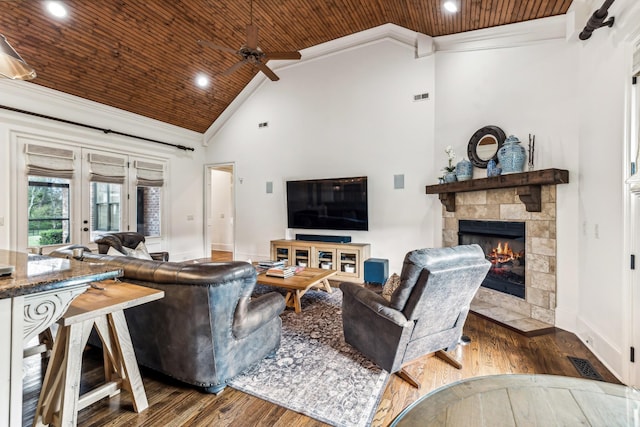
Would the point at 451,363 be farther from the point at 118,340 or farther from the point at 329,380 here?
the point at 118,340

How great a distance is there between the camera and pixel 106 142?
5.58 m

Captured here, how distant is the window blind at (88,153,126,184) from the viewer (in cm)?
537

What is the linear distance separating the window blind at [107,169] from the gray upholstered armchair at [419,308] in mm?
5379

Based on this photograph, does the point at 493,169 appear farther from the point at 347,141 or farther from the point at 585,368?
the point at 347,141

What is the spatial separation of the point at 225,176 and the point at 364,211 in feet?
17.4

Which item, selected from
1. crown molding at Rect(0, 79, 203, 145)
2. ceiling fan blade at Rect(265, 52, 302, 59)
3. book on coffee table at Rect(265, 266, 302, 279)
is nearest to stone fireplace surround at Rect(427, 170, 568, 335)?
book on coffee table at Rect(265, 266, 302, 279)

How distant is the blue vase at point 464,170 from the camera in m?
3.93

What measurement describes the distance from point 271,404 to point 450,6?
14.5 feet

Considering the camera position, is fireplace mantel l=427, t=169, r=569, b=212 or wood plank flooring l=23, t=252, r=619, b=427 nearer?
wood plank flooring l=23, t=252, r=619, b=427

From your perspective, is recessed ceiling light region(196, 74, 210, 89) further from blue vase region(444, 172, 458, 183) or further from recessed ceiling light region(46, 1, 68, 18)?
blue vase region(444, 172, 458, 183)

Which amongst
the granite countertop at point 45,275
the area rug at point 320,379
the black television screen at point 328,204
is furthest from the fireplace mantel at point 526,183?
the granite countertop at point 45,275

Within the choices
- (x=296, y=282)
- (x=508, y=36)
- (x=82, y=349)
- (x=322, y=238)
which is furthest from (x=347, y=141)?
(x=82, y=349)

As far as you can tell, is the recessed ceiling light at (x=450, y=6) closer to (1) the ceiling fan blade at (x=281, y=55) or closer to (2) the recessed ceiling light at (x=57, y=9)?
(1) the ceiling fan blade at (x=281, y=55)

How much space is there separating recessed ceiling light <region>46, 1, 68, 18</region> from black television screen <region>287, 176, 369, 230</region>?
Result: 3.91 metres
